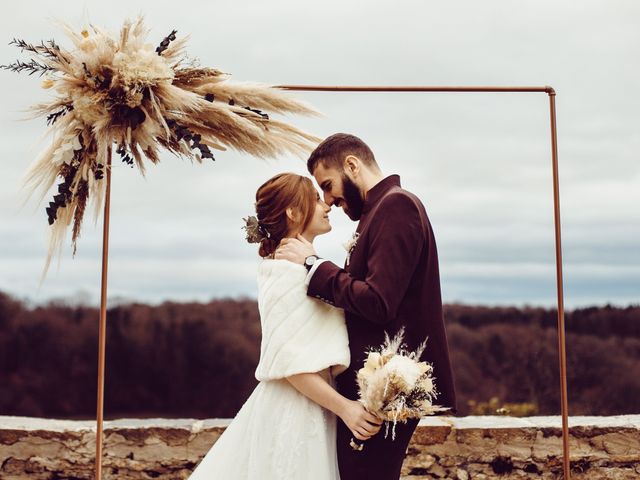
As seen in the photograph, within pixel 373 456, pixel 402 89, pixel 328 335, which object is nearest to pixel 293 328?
pixel 328 335

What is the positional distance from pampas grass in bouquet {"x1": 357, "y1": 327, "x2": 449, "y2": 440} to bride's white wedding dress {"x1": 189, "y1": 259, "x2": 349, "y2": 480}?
200 millimetres

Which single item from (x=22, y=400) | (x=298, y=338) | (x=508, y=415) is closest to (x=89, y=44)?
(x=298, y=338)

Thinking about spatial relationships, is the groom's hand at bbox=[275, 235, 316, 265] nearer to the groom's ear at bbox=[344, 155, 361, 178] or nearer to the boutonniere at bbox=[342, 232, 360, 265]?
the boutonniere at bbox=[342, 232, 360, 265]

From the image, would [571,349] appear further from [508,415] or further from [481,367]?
[508,415]

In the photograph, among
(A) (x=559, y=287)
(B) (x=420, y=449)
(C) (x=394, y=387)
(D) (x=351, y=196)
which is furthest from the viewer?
(B) (x=420, y=449)

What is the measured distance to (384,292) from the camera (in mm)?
2201

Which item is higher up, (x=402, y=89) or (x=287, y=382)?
(x=402, y=89)

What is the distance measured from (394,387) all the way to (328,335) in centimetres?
35

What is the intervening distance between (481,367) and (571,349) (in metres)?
1.61

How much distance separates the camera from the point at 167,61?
8.93 ft

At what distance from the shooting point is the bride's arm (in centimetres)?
220

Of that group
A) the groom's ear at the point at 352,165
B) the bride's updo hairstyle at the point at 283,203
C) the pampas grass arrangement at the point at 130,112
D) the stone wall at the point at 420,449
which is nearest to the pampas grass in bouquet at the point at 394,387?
the bride's updo hairstyle at the point at 283,203

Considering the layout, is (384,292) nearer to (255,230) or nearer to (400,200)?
(400,200)

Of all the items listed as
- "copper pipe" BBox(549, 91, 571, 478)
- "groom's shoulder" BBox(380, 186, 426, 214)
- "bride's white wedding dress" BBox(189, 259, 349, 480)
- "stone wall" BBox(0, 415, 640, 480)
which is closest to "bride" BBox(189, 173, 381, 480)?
"bride's white wedding dress" BBox(189, 259, 349, 480)
